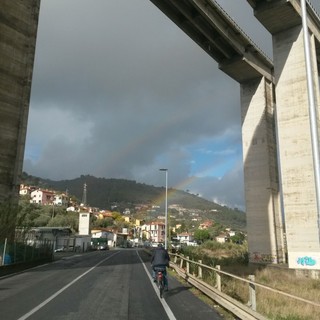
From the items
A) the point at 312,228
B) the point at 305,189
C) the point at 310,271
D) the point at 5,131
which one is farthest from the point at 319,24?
the point at 5,131

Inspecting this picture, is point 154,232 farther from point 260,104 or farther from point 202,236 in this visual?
point 260,104

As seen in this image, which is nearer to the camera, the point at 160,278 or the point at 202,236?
the point at 160,278

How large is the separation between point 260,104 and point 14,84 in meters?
26.6

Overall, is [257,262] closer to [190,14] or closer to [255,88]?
[255,88]

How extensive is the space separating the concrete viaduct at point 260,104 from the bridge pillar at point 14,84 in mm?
72

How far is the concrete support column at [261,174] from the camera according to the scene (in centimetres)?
4062

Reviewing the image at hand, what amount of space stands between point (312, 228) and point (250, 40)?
820 inches

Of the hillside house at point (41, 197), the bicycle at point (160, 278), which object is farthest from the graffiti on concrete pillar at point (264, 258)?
the hillside house at point (41, 197)

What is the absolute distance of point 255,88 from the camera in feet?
147

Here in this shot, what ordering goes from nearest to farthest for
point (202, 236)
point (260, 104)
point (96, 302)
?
point (96, 302) < point (260, 104) < point (202, 236)

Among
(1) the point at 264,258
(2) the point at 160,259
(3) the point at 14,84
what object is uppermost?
(3) the point at 14,84

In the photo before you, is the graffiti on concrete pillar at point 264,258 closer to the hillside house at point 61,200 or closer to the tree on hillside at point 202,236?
the tree on hillside at point 202,236

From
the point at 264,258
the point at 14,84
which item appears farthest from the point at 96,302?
the point at 264,258

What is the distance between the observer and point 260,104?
43906 mm
